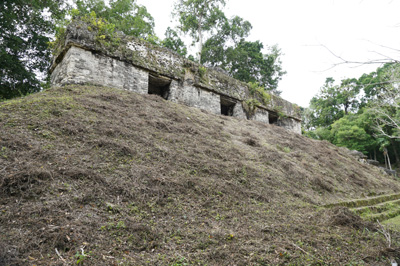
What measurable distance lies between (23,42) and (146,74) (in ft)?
29.2

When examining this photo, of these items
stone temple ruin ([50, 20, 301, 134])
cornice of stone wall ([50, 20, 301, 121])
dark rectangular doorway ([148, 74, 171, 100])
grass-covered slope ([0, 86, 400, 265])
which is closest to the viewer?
grass-covered slope ([0, 86, 400, 265])

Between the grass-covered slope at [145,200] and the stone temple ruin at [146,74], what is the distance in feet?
5.61

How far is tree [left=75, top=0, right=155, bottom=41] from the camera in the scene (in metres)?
16.0

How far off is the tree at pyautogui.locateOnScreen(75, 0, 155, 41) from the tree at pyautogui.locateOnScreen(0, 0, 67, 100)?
4.16 metres

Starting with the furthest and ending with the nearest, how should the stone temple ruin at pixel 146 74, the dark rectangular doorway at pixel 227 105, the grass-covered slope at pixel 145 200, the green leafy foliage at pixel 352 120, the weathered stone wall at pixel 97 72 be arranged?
the green leafy foliage at pixel 352 120 → the dark rectangular doorway at pixel 227 105 → the stone temple ruin at pixel 146 74 → the weathered stone wall at pixel 97 72 → the grass-covered slope at pixel 145 200

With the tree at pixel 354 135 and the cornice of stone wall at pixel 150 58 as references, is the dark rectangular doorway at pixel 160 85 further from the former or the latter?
the tree at pixel 354 135

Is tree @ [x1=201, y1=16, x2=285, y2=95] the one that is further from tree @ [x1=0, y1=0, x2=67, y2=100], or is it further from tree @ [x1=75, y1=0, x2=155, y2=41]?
tree @ [x1=0, y1=0, x2=67, y2=100]

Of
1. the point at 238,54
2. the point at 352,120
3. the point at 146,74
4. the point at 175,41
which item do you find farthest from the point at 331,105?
the point at 146,74

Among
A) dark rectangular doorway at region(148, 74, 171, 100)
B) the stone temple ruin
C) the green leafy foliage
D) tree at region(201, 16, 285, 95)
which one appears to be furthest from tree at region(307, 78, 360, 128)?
dark rectangular doorway at region(148, 74, 171, 100)

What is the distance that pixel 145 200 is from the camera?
2.89 metres

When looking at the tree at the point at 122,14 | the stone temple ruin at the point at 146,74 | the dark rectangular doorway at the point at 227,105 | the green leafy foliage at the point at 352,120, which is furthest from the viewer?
the green leafy foliage at the point at 352,120

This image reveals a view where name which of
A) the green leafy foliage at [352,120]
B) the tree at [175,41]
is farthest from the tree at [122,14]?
the green leafy foliage at [352,120]

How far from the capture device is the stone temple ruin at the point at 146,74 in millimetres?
6809

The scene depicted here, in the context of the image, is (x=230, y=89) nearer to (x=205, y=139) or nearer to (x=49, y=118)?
(x=205, y=139)
